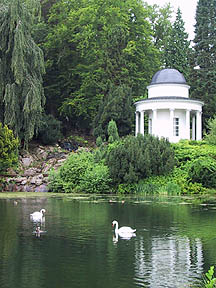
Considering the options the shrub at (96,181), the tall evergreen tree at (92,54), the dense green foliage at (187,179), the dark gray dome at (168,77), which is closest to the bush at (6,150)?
the shrub at (96,181)

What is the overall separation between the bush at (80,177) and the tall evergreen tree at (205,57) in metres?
18.3

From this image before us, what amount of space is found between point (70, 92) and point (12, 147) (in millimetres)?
23330

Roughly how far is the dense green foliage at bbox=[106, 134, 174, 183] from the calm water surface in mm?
9042

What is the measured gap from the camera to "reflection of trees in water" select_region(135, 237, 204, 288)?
11289 mm

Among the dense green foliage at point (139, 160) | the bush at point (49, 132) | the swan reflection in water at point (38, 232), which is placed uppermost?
the bush at point (49, 132)

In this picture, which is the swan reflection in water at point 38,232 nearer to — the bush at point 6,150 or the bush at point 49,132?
the bush at point 6,150

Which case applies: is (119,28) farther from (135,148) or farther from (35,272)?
(35,272)

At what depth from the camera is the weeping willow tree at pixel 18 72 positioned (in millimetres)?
39000

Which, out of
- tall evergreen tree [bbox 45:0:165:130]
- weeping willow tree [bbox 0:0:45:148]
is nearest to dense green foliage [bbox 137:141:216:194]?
weeping willow tree [bbox 0:0:45:148]

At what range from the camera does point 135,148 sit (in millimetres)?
33562

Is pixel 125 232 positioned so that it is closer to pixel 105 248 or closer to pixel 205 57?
pixel 105 248

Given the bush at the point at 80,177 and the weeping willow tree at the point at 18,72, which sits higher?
the weeping willow tree at the point at 18,72

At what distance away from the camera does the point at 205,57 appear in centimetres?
5181

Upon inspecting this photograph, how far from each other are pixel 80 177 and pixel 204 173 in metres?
7.72
